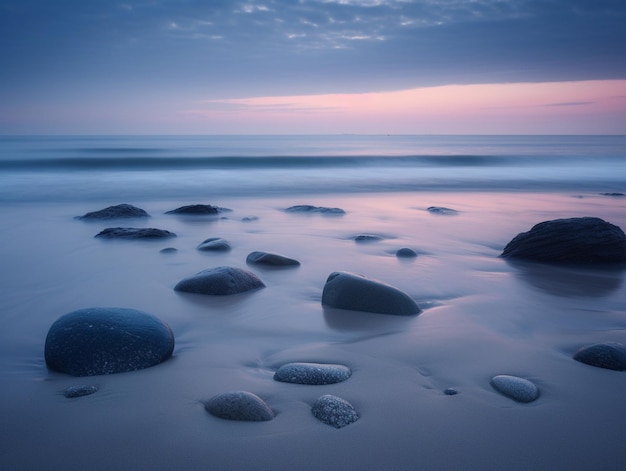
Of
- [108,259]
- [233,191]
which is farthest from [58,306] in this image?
[233,191]

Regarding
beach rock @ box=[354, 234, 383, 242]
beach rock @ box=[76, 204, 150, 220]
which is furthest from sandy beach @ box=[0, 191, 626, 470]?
beach rock @ box=[76, 204, 150, 220]

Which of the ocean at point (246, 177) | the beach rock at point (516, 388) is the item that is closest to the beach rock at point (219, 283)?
the beach rock at point (516, 388)

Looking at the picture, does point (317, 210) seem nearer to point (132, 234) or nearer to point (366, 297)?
point (132, 234)

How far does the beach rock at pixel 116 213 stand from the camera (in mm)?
8516

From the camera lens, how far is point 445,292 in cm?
443

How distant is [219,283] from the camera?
4.21 m

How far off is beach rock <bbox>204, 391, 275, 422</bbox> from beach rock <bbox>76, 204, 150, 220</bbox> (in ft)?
22.9

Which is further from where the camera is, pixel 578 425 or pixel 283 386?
pixel 283 386

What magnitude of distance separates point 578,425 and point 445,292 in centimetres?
224

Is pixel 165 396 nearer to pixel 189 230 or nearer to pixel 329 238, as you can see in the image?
pixel 329 238

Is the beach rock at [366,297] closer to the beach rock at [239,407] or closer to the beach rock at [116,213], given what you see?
the beach rock at [239,407]

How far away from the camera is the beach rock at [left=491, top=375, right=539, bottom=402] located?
2.44 m

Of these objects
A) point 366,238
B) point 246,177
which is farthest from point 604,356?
point 246,177

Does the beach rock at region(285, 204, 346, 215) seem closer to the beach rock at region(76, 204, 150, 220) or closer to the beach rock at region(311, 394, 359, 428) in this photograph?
the beach rock at region(76, 204, 150, 220)
